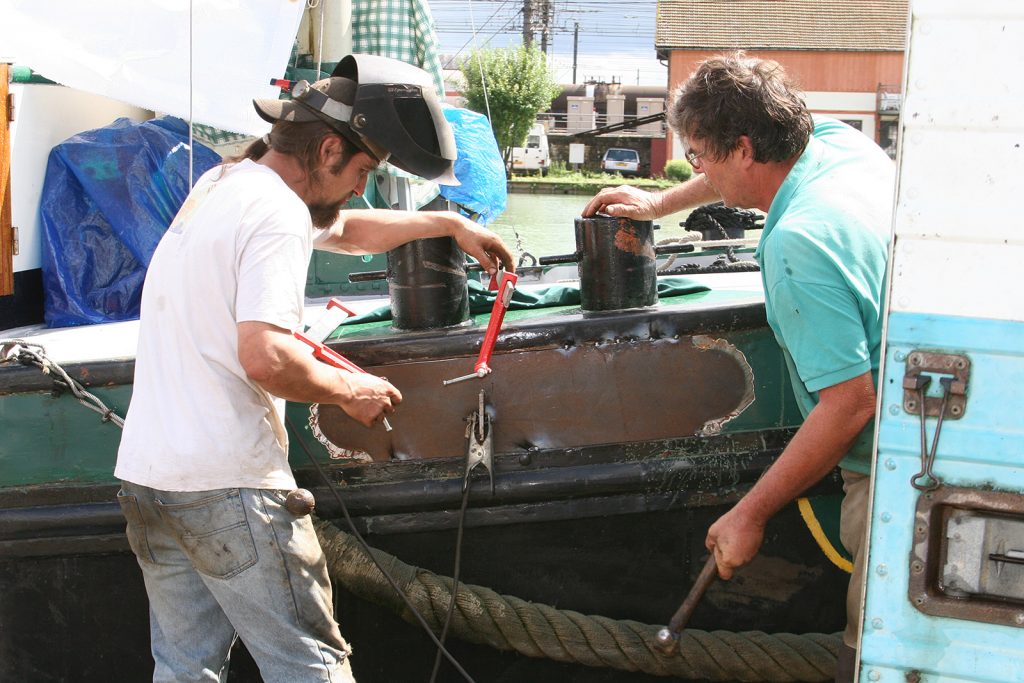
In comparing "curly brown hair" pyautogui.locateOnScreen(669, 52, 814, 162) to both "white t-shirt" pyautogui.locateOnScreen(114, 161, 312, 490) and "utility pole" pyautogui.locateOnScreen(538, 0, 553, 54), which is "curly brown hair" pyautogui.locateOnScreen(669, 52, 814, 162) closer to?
"white t-shirt" pyautogui.locateOnScreen(114, 161, 312, 490)

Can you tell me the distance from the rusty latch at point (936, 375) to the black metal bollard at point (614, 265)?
1.22m

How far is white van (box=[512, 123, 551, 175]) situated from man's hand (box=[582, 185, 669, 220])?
32418 millimetres

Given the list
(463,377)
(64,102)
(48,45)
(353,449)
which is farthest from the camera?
(64,102)

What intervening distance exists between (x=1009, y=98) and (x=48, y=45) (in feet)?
10.0

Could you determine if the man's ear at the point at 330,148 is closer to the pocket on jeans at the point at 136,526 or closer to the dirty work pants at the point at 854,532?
the pocket on jeans at the point at 136,526

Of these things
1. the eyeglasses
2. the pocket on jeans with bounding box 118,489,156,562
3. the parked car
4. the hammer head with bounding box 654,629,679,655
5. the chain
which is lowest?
the parked car

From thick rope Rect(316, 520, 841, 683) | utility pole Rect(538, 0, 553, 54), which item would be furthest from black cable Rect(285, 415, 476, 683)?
utility pole Rect(538, 0, 553, 54)

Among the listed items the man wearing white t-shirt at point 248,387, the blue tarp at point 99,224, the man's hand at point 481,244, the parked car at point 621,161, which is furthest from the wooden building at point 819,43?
the man wearing white t-shirt at point 248,387

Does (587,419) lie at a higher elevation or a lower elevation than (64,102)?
lower

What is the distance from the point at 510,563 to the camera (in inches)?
117

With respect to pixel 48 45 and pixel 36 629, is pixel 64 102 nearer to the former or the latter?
pixel 48 45

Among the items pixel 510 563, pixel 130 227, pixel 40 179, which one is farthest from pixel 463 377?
pixel 40 179

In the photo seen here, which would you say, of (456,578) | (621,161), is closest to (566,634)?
(456,578)

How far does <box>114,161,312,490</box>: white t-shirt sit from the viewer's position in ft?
7.02
